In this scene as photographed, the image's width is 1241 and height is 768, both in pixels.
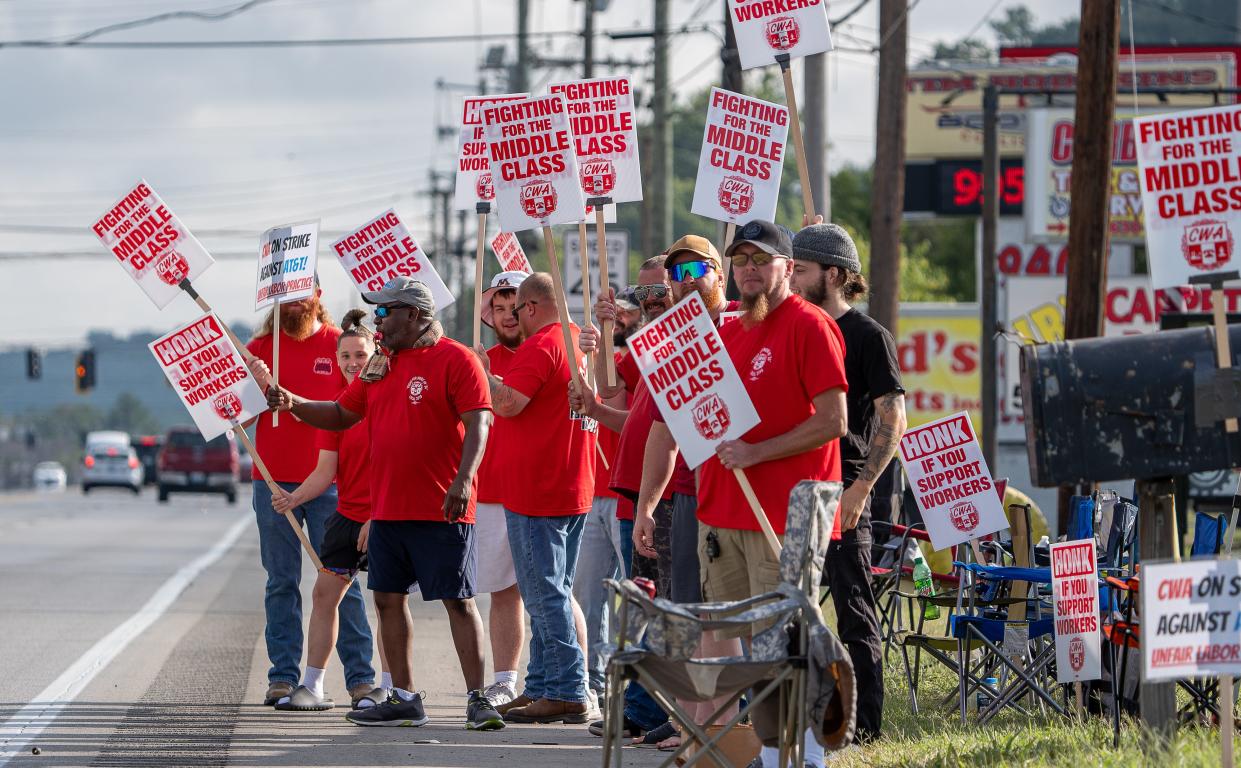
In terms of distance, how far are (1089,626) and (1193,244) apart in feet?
5.92

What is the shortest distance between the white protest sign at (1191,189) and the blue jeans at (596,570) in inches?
155

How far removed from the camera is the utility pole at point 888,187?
58.2 feet

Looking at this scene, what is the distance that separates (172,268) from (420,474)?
2.24 meters

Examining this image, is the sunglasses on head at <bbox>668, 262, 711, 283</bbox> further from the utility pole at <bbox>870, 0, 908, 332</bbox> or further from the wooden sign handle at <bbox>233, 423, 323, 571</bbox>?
the utility pole at <bbox>870, 0, 908, 332</bbox>

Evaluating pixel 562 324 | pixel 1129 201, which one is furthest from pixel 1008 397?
pixel 562 324

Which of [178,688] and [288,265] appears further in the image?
[178,688]

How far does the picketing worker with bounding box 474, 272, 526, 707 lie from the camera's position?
9.25 metres

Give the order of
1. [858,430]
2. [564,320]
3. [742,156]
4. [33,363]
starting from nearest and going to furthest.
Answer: [858,430]
[564,320]
[742,156]
[33,363]

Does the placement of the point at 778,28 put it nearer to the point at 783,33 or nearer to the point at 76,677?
the point at 783,33

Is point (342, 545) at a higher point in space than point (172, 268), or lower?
lower

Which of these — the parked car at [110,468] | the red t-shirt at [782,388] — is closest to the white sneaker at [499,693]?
the red t-shirt at [782,388]

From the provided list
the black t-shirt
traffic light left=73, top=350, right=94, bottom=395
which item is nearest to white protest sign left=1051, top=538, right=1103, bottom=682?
the black t-shirt

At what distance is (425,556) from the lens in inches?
344

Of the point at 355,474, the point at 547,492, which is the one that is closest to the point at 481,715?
the point at 547,492
